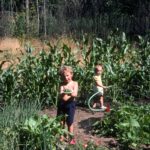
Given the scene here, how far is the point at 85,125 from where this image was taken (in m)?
6.36

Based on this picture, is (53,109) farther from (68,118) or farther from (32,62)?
(68,118)

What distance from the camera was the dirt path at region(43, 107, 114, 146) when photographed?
18.6 feet

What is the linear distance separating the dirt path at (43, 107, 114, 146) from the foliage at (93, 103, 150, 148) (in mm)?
121

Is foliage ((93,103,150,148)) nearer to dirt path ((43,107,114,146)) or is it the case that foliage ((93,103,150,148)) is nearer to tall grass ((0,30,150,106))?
dirt path ((43,107,114,146))

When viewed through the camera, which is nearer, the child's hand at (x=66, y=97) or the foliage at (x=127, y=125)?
the foliage at (x=127, y=125)

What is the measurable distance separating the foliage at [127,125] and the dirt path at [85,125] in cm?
12

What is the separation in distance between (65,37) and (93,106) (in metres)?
8.76

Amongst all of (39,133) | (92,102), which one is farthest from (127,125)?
(92,102)

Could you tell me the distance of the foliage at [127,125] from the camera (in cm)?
542

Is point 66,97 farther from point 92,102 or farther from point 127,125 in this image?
point 92,102

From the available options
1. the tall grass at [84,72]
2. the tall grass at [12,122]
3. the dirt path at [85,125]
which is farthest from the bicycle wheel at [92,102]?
the tall grass at [12,122]

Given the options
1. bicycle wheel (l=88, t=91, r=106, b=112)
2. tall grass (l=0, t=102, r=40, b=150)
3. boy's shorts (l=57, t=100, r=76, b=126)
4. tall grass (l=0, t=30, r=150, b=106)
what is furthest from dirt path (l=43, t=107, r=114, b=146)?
tall grass (l=0, t=102, r=40, b=150)

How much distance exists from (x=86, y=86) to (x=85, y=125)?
1800mm

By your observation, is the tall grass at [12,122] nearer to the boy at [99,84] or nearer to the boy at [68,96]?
the boy at [68,96]
